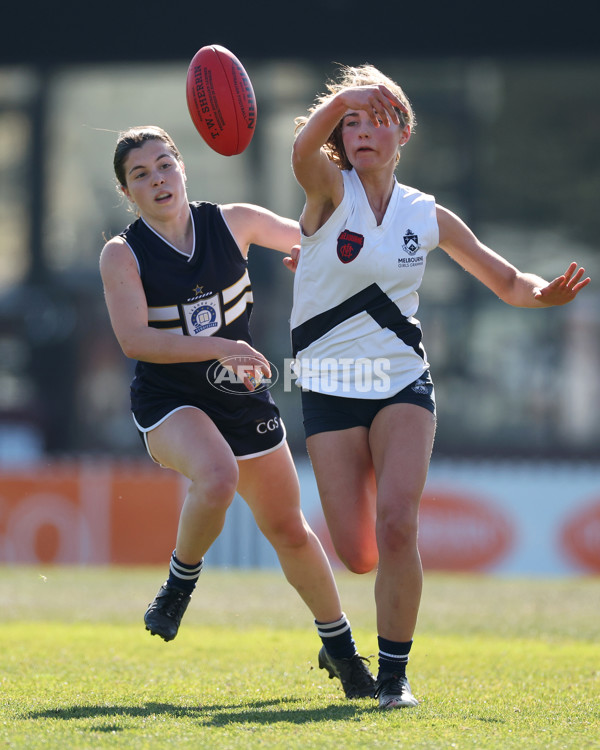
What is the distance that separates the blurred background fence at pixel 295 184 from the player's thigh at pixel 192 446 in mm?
11832

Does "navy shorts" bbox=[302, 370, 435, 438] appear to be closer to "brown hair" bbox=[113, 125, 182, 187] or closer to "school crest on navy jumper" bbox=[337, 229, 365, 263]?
"school crest on navy jumper" bbox=[337, 229, 365, 263]

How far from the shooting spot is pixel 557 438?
1711cm

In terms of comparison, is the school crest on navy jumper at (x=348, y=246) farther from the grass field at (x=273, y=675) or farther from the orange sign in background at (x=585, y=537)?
the orange sign in background at (x=585, y=537)

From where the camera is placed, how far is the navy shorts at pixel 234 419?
15.6 ft

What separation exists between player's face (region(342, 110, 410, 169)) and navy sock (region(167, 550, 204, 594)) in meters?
1.73

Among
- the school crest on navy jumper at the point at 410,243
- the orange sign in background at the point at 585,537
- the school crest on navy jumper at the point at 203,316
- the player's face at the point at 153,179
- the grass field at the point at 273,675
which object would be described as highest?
the player's face at the point at 153,179

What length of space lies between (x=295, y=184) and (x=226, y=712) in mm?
14337

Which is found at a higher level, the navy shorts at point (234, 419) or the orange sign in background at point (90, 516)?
the navy shorts at point (234, 419)


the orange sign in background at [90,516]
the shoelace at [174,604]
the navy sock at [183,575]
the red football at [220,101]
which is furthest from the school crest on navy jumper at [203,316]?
the orange sign in background at [90,516]

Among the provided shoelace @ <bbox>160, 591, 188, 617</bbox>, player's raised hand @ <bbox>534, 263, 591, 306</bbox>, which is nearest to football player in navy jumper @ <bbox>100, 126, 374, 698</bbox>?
shoelace @ <bbox>160, 591, 188, 617</bbox>

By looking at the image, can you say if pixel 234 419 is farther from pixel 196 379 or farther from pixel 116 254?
pixel 116 254

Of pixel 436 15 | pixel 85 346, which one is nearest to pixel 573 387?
pixel 436 15

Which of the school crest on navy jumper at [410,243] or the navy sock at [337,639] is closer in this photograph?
the school crest on navy jumper at [410,243]

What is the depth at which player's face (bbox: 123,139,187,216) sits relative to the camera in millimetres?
4844
